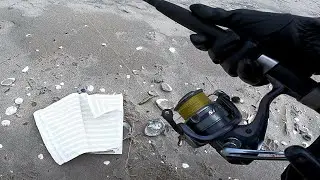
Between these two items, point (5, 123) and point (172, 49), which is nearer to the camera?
point (5, 123)

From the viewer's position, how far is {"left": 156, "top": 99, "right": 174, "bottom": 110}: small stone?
2.53m

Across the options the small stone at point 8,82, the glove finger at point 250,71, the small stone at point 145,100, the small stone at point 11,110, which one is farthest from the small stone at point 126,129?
the glove finger at point 250,71

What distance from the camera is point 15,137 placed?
89.0 inches

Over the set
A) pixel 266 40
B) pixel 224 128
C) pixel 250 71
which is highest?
pixel 266 40

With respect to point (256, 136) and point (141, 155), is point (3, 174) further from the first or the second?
point (256, 136)

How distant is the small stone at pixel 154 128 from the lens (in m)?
2.36

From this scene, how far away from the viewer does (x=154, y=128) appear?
2.39 meters

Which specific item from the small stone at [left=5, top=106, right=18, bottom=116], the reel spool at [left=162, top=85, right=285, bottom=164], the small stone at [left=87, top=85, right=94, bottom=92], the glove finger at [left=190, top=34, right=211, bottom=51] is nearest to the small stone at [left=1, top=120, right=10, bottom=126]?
the small stone at [left=5, top=106, right=18, bottom=116]

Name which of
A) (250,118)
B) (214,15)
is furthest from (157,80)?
(214,15)

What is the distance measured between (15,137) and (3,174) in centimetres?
25

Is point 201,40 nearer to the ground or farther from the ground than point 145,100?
farther from the ground

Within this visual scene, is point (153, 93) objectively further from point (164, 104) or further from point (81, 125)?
point (81, 125)

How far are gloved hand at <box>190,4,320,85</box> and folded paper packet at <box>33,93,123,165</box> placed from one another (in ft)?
2.71

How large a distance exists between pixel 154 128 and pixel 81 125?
407 mm
